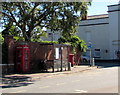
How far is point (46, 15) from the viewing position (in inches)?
843

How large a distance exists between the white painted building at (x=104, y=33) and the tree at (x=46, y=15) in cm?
2157

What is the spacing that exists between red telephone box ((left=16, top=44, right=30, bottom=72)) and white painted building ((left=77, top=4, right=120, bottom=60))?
2511 cm

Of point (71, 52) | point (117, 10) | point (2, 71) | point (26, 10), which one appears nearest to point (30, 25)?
point (26, 10)

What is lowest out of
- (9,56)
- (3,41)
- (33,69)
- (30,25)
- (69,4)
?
(33,69)

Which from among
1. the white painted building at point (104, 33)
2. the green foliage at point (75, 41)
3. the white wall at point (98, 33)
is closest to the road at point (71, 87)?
the green foliage at point (75, 41)

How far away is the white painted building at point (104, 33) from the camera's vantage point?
136 ft

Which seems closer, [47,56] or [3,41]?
[3,41]

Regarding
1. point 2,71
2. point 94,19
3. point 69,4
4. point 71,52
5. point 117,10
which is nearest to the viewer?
point 2,71

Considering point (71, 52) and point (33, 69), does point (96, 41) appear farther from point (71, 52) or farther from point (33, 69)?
point (33, 69)

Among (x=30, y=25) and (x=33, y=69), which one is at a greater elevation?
(x=30, y=25)

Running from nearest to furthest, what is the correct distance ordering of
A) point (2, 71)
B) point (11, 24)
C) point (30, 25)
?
point (2, 71), point (30, 25), point (11, 24)

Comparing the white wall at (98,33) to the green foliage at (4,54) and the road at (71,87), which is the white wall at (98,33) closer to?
the green foliage at (4,54)

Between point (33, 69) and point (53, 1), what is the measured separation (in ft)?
23.7

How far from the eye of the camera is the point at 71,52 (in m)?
29.7
